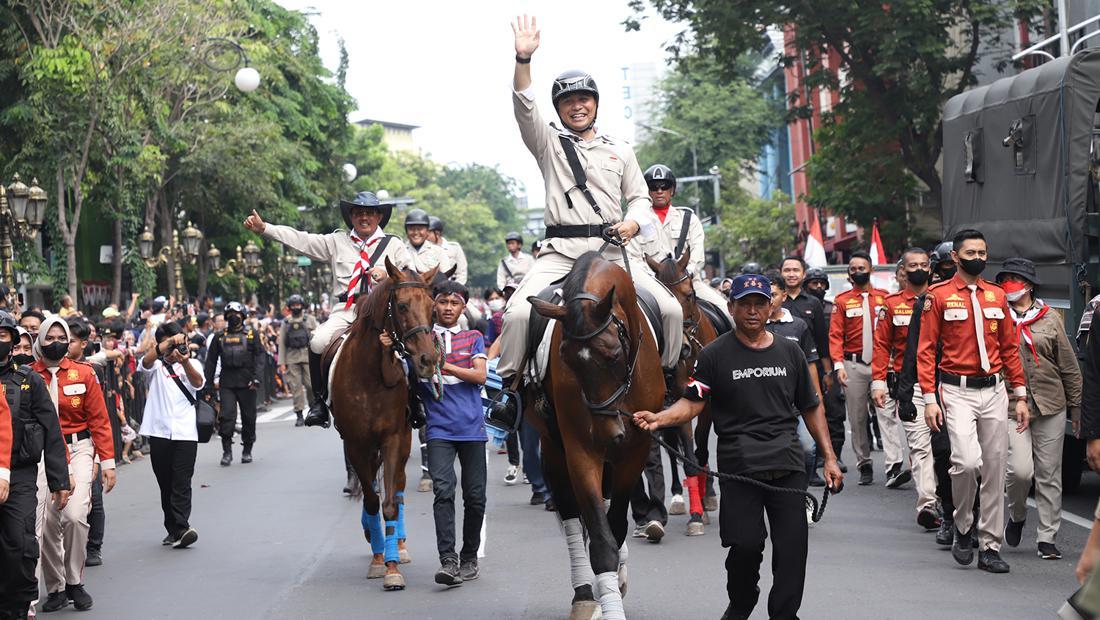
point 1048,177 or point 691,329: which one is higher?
point 1048,177

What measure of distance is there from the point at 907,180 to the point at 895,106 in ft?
7.88

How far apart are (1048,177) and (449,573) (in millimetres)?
6825

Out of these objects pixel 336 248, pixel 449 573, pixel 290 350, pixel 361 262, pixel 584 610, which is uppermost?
pixel 336 248

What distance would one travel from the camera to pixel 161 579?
34.3 ft

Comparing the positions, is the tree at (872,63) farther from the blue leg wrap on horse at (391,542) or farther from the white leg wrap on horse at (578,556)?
the white leg wrap on horse at (578,556)

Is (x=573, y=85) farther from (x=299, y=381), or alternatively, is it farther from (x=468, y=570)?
(x=299, y=381)

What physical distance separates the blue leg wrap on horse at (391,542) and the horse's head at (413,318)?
4.14 feet

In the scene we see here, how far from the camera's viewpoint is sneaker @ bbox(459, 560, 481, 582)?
32.2ft

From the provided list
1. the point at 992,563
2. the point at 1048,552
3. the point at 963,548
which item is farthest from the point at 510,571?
the point at 1048,552

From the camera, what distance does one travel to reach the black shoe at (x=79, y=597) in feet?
30.9

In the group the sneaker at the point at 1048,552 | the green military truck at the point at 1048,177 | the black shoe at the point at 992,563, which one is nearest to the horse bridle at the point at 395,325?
the black shoe at the point at 992,563

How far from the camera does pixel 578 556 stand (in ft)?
26.1

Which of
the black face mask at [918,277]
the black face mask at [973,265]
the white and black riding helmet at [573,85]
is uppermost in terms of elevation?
the white and black riding helmet at [573,85]

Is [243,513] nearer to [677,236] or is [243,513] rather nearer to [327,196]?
[677,236]
